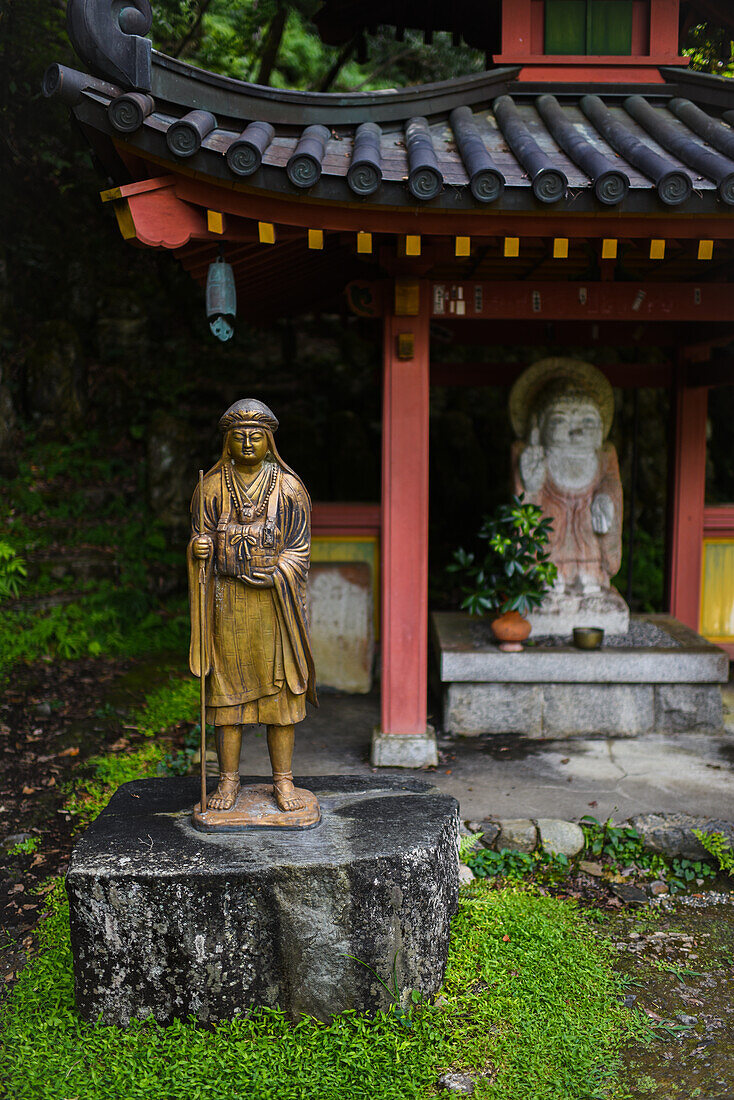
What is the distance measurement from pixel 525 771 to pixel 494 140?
408cm

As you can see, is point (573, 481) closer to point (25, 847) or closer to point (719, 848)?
point (719, 848)

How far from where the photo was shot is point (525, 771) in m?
5.75

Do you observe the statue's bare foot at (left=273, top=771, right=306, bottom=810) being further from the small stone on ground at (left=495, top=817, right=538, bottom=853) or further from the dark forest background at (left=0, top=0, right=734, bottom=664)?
the dark forest background at (left=0, top=0, right=734, bottom=664)

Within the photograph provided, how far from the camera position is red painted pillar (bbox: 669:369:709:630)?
308 inches

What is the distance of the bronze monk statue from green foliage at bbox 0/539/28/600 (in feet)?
19.0

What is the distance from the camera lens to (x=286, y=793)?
3.87 meters

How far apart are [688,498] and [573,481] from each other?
4.72 ft

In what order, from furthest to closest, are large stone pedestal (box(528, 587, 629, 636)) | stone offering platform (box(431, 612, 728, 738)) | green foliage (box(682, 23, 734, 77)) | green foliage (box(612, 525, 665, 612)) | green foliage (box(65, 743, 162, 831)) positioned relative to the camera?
green foliage (box(612, 525, 665, 612))
green foliage (box(682, 23, 734, 77))
large stone pedestal (box(528, 587, 629, 636))
stone offering platform (box(431, 612, 728, 738))
green foliage (box(65, 743, 162, 831))

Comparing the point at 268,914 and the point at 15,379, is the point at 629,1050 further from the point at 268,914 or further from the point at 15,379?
the point at 15,379

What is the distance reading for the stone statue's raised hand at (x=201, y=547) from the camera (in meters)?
3.66

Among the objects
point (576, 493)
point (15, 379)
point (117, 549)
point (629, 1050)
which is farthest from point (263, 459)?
point (15, 379)

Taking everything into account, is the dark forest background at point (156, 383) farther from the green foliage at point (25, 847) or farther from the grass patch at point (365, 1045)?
the grass patch at point (365, 1045)

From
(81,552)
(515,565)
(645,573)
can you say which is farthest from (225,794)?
(645,573)

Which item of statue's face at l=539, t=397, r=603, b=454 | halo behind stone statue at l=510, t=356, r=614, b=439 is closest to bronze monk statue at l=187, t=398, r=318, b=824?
statue's face at l=539, t=397, r=603, b=454
